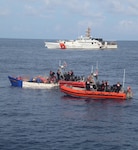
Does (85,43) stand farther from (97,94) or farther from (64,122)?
(64,122)

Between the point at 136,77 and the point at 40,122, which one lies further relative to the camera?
the point at 136,77

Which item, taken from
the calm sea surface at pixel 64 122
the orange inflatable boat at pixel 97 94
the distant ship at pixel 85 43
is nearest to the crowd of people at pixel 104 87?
the orange inflatable boat at pixel 97 94

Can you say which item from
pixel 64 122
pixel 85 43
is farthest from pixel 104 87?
pixel 85 43

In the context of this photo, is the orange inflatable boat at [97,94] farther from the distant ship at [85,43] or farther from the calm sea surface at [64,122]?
the distant ship at [85,43]

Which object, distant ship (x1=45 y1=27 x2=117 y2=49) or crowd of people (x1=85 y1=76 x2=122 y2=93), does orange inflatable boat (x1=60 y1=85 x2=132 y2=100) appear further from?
distant ship (x1=45 y1=27 x2=117 y2=49)

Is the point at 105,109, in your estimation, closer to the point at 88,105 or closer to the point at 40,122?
the point at 88,105

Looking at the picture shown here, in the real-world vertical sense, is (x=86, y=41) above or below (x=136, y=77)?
→ above

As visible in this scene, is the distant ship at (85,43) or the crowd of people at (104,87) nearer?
the crowd of people at (104,87)

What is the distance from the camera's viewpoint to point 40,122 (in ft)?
109

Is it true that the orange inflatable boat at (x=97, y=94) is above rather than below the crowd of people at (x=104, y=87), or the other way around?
below

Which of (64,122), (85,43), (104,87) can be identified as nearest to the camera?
(64,122)

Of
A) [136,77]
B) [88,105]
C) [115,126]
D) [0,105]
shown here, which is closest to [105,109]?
[88,105]

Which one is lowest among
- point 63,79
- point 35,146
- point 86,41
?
point 35,146

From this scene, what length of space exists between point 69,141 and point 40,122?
5938 millimetres
